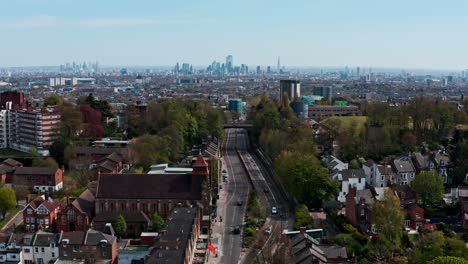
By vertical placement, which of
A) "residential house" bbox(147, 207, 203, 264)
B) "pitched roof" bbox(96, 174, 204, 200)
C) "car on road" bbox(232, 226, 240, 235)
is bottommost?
"car on road" bbox(232, 226, 240, 235)

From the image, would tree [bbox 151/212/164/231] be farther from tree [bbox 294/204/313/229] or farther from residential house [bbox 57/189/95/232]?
tree [bbox 294/204/313/229]

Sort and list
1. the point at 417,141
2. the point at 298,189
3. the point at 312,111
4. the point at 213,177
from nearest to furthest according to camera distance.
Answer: the point at 298,189
the point at 213,177
the point at 417,141
the point at 312,111

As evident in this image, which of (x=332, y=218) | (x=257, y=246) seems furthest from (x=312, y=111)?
(x=257, y=246)

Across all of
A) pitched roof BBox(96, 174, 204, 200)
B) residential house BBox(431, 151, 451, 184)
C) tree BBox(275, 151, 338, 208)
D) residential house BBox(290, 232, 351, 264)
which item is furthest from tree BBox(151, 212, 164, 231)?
residential house BBox(431, 151, 451, 184)

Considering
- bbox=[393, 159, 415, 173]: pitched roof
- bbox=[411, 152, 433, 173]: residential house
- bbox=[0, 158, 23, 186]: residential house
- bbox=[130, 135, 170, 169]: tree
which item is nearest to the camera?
bbox=[393, 159, 415, 173]: pitched roof

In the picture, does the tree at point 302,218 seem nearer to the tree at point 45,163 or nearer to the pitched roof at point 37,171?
the pitched roof at point 37,171

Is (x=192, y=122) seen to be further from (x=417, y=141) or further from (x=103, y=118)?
(x=417, y=141)

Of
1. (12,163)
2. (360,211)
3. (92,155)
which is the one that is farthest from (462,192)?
(12,163)
